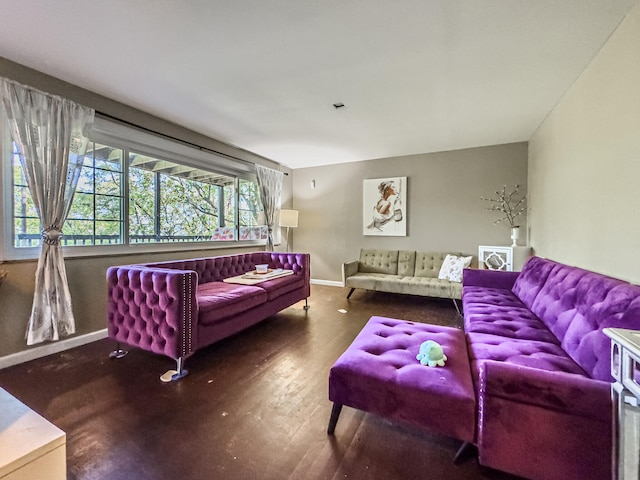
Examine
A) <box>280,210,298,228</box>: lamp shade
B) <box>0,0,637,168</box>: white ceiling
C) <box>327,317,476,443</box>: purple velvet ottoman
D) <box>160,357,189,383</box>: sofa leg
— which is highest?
<box>0,0,637,168</box>: white ceiling

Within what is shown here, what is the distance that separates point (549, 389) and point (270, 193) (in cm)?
463

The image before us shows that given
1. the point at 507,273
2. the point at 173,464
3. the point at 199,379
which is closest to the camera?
the point at 173,464

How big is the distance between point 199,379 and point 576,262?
3.24m

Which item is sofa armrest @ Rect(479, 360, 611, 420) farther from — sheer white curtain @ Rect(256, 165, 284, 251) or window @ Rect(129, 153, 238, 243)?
sheer white curtain @ Rect(256, 165, 284, 251)

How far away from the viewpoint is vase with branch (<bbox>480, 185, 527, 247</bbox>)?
4.11 meters

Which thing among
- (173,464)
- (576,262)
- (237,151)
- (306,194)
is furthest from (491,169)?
(173,464)

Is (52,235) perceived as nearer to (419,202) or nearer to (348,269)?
(348,269)

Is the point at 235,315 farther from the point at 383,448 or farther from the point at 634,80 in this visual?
the point at 634,80

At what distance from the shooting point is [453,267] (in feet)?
13.4

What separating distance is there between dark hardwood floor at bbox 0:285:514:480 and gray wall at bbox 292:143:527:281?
2.94 meters

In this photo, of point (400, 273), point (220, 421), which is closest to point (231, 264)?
point (220, 421)

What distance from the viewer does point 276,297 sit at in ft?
10.6

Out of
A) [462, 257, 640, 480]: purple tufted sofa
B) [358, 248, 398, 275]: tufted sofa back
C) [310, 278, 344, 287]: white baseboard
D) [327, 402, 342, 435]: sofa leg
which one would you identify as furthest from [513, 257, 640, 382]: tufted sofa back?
[310, 278, 344, 287]: white baseboard

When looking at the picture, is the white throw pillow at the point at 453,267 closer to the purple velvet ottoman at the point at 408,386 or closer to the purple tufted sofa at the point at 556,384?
the purple tufted sofa at the point at 556,384
